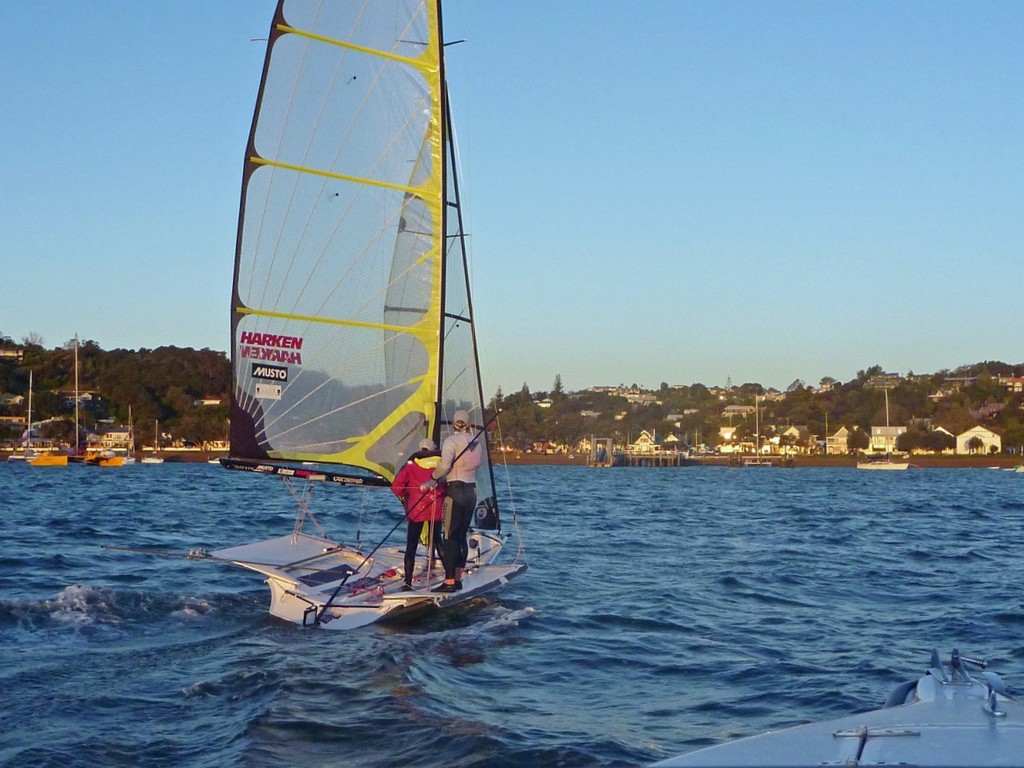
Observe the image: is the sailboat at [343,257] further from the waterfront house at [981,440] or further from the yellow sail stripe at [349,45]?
the waterfront house at [981,440]

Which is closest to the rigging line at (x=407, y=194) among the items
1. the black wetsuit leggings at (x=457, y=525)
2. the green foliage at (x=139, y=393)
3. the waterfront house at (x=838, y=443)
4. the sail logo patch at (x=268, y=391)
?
the sail logo patch at (x=268, y=391)

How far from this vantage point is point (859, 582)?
13.4m

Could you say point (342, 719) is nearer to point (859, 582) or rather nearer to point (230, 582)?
point (230, 582)

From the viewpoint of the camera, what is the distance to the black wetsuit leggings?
1012 centimetres

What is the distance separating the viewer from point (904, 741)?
11.3ft

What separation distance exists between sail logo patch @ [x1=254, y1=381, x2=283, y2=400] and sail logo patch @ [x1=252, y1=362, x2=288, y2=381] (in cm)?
7

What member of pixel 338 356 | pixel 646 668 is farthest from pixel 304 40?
pixel 646 668

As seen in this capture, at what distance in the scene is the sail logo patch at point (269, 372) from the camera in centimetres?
1098

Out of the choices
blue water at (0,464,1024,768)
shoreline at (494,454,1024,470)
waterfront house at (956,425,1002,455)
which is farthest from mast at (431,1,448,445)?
waterfront house at (956,425,1002,455)

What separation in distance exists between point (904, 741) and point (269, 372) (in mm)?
8427

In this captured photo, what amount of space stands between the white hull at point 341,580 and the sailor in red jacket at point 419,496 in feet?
1.06

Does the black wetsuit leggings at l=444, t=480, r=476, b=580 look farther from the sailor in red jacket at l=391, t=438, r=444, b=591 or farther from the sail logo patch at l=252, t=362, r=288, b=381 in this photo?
the sail logo patch at l=252, t=362, r=288, b=381

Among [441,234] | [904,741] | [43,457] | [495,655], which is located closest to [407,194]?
[441,234]

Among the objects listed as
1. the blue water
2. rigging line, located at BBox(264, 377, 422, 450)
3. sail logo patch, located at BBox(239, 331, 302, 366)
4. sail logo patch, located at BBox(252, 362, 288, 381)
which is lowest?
the blue water
